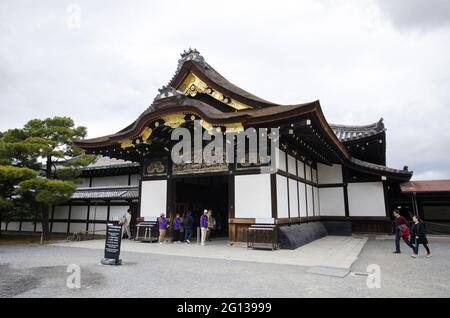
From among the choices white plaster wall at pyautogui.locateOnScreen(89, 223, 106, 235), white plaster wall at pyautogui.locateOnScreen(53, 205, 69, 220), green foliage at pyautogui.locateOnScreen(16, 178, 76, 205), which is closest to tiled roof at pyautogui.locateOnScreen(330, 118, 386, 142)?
green foliage at pyautogui.locateOnScreen(16, 178, 76, 205)

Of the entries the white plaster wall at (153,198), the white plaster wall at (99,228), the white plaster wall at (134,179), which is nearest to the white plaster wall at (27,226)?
the white plaster wall at (99,228)

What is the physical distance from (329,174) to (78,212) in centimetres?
1697

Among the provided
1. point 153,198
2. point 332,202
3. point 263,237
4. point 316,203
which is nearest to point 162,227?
point 153,198

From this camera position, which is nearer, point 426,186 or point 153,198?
point 153,198

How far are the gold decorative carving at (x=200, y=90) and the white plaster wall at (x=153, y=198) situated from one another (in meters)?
4.83

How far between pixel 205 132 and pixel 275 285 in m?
8.51

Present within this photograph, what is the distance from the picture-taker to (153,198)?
49.1ft

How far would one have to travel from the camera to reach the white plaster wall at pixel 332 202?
1773 centimetres

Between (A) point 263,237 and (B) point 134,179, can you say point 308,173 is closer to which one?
(A) point 263,237

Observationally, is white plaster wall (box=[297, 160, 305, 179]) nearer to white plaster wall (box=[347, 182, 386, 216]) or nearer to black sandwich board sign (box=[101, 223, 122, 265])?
white plaster wall (box=[347, 182, 386, 216])

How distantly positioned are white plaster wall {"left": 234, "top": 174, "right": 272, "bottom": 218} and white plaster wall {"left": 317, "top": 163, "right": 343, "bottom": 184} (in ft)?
26.2

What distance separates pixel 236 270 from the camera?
739 centimetres
